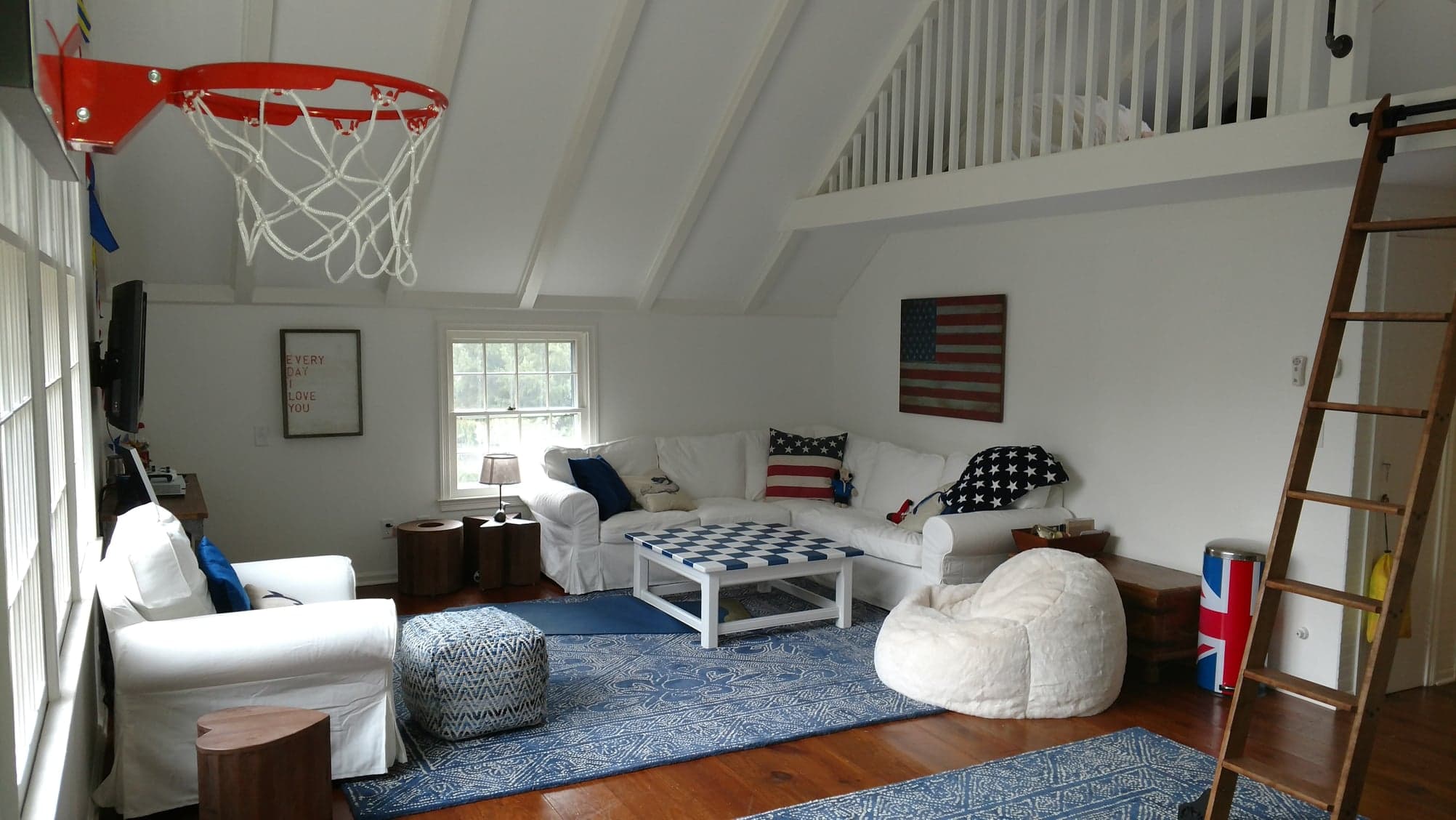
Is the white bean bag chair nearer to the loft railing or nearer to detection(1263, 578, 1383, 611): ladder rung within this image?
detection(1263, 578, 1383, 611): ladder rung

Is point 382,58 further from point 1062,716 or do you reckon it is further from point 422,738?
point 1062,716

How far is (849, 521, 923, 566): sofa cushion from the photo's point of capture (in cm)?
562

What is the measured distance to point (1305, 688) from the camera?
288 centimetres

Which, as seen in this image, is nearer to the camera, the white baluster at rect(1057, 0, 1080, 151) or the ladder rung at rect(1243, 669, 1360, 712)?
the ladder rung at rect(1243, 669, 1360, 712)

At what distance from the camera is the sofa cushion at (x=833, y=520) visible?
611 centimetres

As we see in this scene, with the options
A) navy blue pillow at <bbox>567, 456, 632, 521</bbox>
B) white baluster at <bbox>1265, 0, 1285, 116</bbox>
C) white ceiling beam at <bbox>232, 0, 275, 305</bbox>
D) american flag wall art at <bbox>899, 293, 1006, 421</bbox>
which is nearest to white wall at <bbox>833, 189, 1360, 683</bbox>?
american flag wall art at <bbox>899, 293, 1006, 421</bbox>

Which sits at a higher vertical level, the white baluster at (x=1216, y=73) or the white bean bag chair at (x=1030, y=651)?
the white baluster at (x=1216, y=73)

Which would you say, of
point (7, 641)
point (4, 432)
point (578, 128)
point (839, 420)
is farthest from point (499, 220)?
point (7, 641)

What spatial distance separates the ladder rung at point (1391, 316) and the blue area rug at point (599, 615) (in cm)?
328

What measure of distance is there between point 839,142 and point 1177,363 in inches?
91.9

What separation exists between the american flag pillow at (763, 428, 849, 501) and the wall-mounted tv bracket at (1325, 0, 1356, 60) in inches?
154

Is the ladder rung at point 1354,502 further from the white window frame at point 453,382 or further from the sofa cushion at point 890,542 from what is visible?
the white window frame at point 453,382

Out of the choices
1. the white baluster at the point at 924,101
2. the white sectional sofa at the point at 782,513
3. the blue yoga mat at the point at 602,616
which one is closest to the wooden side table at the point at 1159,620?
the white sectional sofa at the point at 782,513

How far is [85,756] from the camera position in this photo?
10.2ft
